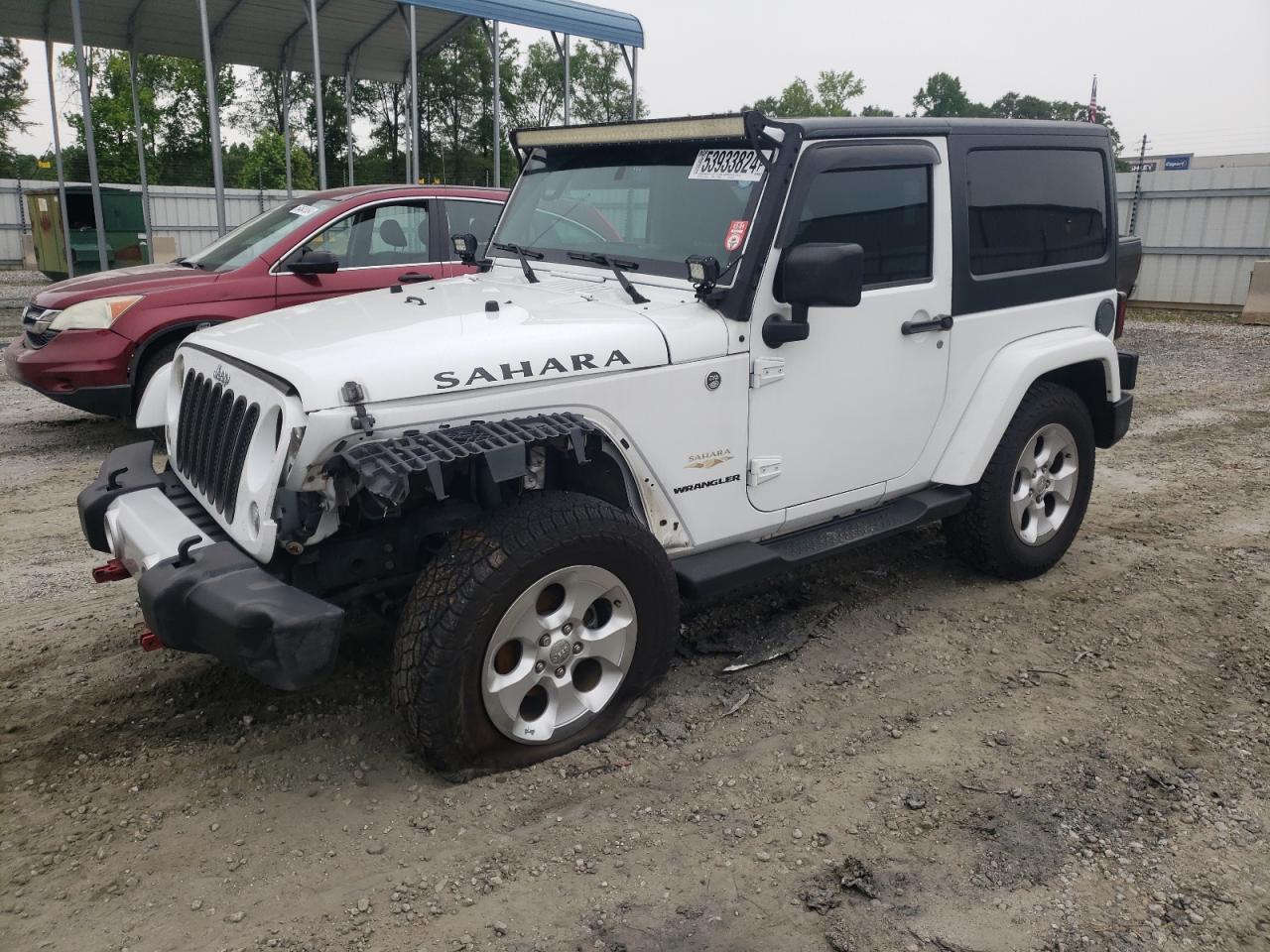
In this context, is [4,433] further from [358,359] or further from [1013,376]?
[1013,376]

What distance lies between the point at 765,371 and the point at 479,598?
4.50 ft

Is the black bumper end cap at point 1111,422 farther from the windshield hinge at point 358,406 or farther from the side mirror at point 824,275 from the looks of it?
the windshield hinge at point 358,406

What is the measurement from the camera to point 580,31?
13.9m

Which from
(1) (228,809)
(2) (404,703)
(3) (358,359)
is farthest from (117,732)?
(3) (358,359)

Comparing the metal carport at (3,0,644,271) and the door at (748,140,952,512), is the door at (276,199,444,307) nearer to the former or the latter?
the door at (748,140,952,512)

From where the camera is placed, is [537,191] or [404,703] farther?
[537,191]

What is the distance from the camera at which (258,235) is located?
7.44 metres

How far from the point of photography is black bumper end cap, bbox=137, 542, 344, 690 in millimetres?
2611

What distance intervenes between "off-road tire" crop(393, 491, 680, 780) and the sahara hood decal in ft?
1.26

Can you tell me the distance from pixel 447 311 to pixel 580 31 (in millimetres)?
11834

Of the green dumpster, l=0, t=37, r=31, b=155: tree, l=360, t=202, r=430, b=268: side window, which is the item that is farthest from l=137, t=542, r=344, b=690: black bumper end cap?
l=0, t=37, r=31, b=155: tree

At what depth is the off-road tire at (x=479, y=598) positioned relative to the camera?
285 cm

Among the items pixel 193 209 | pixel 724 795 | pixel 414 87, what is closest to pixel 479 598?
pixel 724 795

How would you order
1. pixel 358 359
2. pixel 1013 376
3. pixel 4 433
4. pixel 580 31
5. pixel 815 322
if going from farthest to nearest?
pixel 580 31
pixel 4 433
pixel 1013 376
pixel 815 322
pixel 358 359
